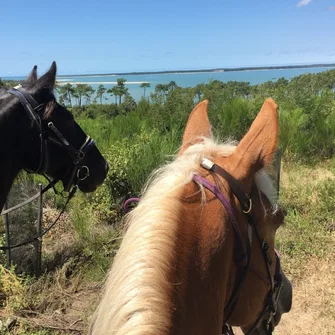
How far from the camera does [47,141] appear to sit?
8.89ft

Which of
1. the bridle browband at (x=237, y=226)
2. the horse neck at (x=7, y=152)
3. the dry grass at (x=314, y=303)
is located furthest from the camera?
the dry grass at (x=314, y=303)

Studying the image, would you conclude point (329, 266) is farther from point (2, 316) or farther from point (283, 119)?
point (283, 119)

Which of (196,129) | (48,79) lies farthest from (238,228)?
(48,79)

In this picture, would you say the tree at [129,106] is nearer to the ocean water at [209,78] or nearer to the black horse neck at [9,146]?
the ocean water at [209,78]

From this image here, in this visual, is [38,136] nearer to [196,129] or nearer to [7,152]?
[7,152]

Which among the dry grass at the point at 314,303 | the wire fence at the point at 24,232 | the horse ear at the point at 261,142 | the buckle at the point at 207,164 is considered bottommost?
the dry grass at the point at 314,303

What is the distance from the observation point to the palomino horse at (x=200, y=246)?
2.56 feet

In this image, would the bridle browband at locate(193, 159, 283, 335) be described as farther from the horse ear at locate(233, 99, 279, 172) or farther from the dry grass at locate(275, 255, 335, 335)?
the dry grass at locate(275, 255, 335, 335)

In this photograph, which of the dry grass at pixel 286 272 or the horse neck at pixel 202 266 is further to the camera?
the dry grass at pixel 286 272

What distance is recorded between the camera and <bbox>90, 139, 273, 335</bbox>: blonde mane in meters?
0.74

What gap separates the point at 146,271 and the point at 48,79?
2.26m

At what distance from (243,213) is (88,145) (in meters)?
2.12

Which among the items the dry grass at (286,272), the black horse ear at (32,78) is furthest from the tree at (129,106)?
the black horse ear at (32,78)

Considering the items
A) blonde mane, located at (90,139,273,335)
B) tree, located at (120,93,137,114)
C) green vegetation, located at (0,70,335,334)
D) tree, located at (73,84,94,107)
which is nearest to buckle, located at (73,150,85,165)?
green vegetation, located at (0,70,335,334)
